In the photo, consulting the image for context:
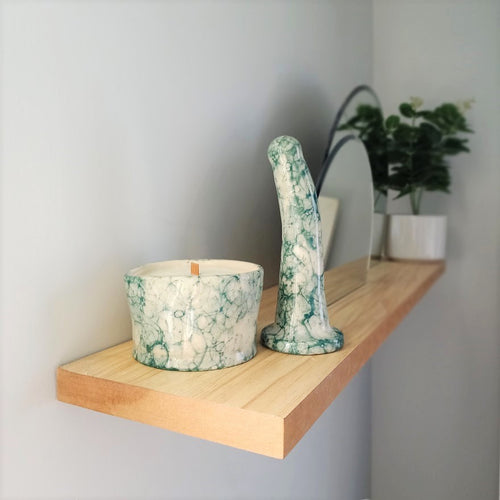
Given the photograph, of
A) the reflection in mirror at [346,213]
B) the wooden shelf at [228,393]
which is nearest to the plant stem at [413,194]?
the reflection in mirror at [346,213]

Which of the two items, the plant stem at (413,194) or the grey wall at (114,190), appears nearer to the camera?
the grey wall at (114,190)

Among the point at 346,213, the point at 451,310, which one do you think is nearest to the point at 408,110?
the point at 346,213

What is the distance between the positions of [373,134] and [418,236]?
0.84ft

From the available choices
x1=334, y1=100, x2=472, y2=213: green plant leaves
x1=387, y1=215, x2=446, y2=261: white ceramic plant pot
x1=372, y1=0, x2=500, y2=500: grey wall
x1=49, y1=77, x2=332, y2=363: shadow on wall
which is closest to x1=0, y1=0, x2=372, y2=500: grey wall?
x1=49, y1=77, x2=332, y2=363: shadow on wall

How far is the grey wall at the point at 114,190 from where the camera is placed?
1.38 ft

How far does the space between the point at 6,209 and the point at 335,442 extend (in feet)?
3.05

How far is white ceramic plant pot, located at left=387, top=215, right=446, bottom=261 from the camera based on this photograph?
3.69ft

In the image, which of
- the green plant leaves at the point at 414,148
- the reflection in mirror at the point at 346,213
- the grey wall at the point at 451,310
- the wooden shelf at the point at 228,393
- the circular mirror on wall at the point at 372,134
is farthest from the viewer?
the grey wall at the point at 451,310

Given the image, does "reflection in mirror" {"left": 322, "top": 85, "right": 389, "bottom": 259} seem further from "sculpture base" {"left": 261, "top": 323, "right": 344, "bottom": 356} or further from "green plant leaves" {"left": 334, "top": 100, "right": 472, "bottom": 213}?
"sculpture base" {"left": 261, "top": 323, "right": 344, "bottom": 356}

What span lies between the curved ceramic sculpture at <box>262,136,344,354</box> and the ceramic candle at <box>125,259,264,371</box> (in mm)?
63

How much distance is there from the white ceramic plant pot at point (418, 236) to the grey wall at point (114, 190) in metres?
0.45

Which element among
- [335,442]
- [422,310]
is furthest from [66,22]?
[422,310]

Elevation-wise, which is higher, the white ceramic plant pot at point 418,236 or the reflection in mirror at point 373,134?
the reflection in mirror at point 373,134

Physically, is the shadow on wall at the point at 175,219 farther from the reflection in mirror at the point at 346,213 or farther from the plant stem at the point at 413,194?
the plant stem at the point at 413,194
